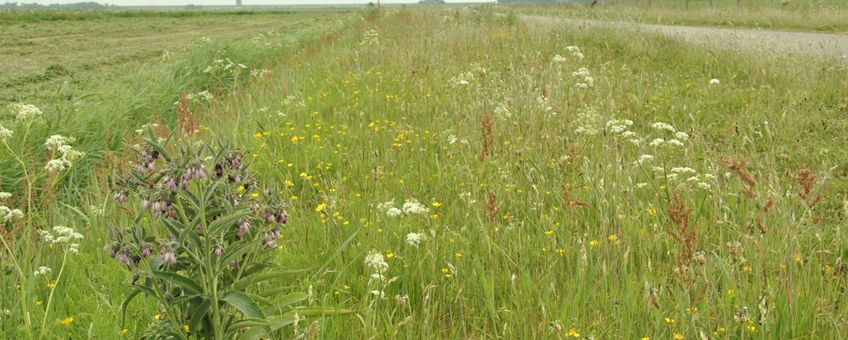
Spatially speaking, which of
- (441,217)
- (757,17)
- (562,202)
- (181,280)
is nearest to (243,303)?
(181,280)

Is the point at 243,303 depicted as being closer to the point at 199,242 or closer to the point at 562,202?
the point at 199,242

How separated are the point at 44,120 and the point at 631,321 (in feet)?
18.1

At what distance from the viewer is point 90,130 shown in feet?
19.6

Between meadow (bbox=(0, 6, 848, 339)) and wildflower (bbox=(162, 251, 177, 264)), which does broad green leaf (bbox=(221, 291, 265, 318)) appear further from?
wildflower (bbox=(162, 251, 177, 264))

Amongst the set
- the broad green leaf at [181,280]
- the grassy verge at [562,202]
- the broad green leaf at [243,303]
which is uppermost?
the broad green leaf at [181,280]

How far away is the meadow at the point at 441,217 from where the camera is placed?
1.90m

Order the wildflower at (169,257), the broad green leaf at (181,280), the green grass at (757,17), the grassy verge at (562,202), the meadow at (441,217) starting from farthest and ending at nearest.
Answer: the green grass at (757,17)
the grassy verge at (562,202)
the meadow at (441,217)
the broad green leaf at (181,280)
the wildflower at (169,257)

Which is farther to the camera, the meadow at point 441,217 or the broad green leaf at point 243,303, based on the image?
the meadow at point 441,217

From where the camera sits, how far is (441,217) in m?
3.45

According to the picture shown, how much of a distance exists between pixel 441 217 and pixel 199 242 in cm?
189

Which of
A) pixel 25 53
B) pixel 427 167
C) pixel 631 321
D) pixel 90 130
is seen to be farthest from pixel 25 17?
pixel 631 321

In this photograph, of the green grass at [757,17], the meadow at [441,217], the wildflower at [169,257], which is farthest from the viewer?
the green grass at [757,17]

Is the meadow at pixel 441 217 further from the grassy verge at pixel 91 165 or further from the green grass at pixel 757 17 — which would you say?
the green grass at pixel 757 17

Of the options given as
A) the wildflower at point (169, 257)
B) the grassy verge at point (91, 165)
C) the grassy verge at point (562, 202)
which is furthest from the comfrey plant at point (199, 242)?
the grassy verge at point (562, 202)
